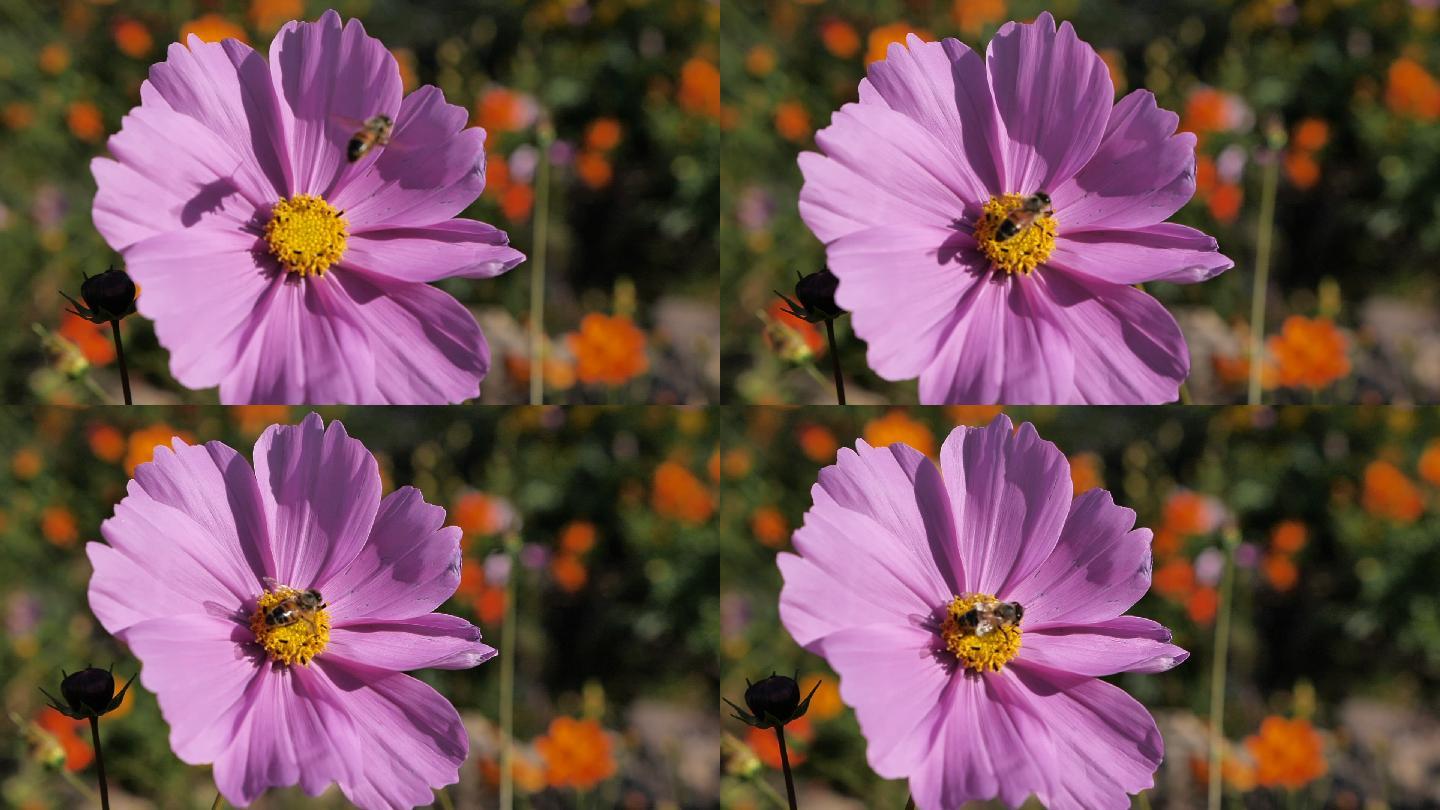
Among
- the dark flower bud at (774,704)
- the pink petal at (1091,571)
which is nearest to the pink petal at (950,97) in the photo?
the pink petal at (1091,571)

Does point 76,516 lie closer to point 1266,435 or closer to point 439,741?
point 439,741

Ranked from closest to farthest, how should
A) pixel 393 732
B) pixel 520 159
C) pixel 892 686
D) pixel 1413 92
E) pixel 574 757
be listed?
pixel 892 686
pixel 393 732
pixel 574 757
pixel 520 159
pixel 1413 92

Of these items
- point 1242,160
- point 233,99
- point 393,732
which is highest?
point 1242,160

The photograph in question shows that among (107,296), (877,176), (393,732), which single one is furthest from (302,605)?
(877,176)

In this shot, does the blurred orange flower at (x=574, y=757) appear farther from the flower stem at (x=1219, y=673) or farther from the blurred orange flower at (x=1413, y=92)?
the blurred orange flower at (x=1413, y=92)

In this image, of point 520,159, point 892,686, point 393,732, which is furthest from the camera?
point 520,159

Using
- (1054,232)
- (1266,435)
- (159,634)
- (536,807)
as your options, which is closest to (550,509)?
(536,807)

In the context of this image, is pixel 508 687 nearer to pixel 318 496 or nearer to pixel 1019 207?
pixel 318 496
